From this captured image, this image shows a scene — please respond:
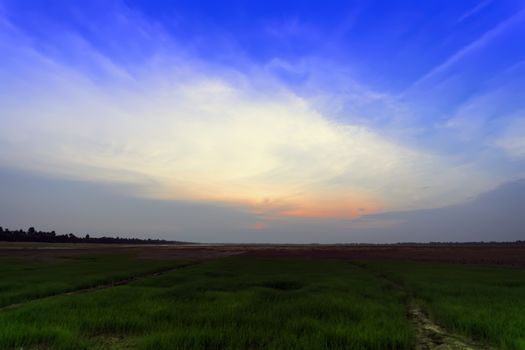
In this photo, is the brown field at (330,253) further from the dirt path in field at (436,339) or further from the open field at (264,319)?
the dirt path in field at (436,339)

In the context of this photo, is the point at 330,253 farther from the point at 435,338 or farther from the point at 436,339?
the point at 436,339

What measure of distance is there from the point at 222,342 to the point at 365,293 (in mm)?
10111

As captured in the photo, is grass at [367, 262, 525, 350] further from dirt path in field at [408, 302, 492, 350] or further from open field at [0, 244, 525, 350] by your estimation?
dirt path in field at [408, 302, 492, 350]

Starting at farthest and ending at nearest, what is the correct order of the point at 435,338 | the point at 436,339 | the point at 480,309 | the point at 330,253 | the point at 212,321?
the point at 330,253 < the point at 480,309 < the point at 212,321 < the point at 435,338 < the point at 436,339

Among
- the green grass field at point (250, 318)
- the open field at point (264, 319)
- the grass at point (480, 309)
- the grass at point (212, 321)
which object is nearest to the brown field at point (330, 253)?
the grass at point (480, 309)

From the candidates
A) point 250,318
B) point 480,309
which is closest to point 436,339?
point 480,309

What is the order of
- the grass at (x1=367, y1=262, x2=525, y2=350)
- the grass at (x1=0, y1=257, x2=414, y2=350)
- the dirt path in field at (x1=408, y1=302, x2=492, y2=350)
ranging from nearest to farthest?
the grass at (x1=0, y1=257, x2=414, y2=350) → the dirt path in field at (x1=408, y1=302, x2=492, y2=350) → the grass at (x1=367, y1=262, x2=525, y2=350)

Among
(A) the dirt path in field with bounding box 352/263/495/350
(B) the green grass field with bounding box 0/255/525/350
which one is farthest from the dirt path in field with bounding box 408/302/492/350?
(B) the green grass field with bounding box 0/255/525/350

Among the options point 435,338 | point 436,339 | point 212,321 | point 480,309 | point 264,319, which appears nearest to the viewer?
point 436,339

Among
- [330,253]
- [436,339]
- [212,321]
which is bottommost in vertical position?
[436,339]

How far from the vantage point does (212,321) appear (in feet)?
38.8

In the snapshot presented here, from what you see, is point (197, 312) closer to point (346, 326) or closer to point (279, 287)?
point (346, 326)

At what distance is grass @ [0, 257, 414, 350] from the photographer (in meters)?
9.56

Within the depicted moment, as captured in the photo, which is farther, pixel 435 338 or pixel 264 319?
pixel 264 319
